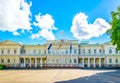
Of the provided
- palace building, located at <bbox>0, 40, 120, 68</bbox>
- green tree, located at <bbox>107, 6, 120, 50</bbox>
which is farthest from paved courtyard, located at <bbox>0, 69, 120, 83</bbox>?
palace building, located at <bbox>0, 40, 120, 68</bbox>

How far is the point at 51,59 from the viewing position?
10231cm

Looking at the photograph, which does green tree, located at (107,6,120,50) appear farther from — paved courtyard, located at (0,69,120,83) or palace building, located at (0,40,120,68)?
palace building, located at (0,40,120,68)

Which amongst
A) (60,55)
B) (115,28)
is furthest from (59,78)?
(60,55)

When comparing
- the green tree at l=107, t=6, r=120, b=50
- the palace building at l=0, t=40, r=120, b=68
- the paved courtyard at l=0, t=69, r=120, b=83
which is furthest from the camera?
the palace building at l=0, t=40, r=120, b=68

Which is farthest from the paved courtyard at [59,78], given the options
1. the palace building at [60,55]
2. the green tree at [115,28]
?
the palace building at [60,55]

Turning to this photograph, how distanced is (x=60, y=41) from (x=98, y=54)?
1547cm

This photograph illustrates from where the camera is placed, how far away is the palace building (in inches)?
3999

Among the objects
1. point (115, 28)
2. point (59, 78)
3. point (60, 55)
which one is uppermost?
point (115, 28)

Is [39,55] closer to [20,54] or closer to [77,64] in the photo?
[20,54]

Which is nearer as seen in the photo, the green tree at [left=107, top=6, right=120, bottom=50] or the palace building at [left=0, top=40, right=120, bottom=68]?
the green tree at [left=107, top=6, right=120, bottom=50]

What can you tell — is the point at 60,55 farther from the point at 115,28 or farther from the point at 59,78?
the point at 59,78

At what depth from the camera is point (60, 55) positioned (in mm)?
102938

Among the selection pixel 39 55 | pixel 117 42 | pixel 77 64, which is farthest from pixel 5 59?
pixel 117 42

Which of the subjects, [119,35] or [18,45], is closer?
[119,35]
